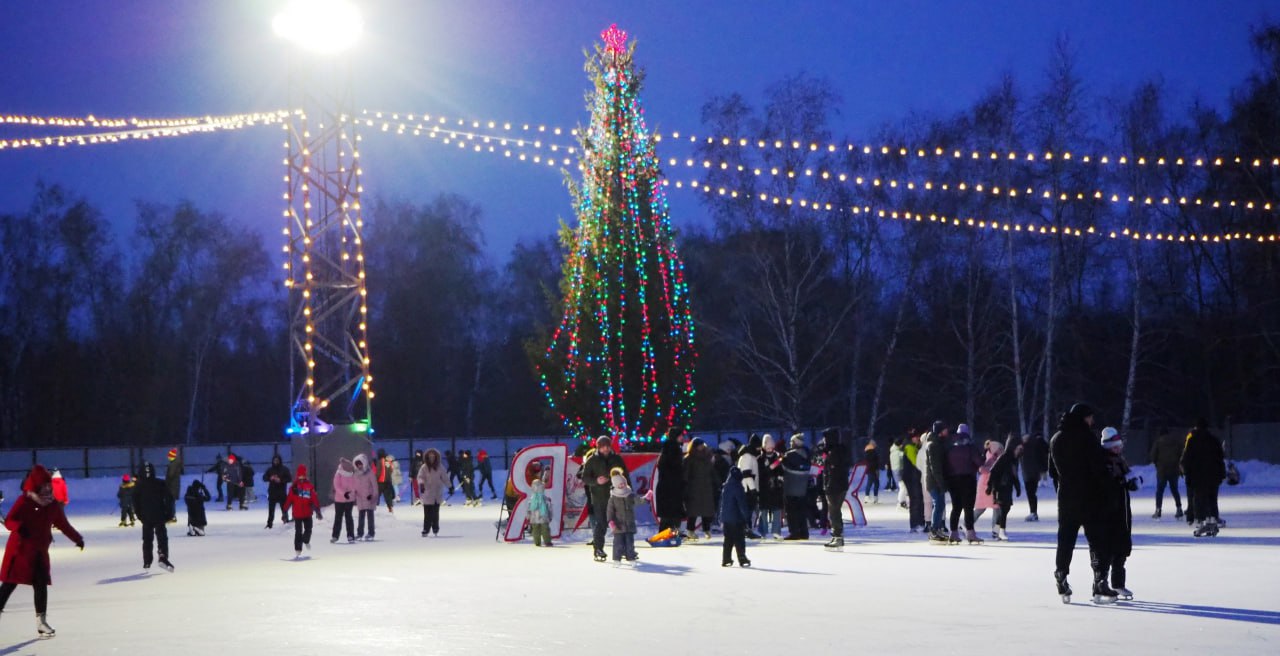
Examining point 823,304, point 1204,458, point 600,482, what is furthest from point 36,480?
point 823,304

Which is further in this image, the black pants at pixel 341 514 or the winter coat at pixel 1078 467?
the black pants at pixel 341 514

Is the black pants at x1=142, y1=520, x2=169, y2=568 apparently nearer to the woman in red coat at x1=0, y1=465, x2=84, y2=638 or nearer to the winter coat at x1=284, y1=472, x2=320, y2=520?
the winter coat at x1=284, y1=472, x2=320, y2=520

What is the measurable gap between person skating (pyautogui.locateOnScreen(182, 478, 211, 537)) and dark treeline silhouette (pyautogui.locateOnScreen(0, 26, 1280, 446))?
9.50 m

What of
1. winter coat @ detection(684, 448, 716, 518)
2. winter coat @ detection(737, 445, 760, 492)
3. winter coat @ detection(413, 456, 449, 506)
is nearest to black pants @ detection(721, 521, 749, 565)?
winter coat @ detection(737, 445, 760, 492)

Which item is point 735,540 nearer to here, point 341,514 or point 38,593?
point 38,593

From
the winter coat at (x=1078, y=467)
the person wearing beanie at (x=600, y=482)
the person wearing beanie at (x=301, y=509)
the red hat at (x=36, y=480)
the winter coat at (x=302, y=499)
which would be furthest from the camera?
the winter coat at (x=302, y=499)

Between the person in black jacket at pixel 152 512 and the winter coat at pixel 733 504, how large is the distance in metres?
7.17

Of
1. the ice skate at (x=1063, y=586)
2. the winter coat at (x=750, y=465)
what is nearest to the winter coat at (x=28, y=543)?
the ice skate at (x=1063, y=586)

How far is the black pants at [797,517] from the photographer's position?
67.3 feet

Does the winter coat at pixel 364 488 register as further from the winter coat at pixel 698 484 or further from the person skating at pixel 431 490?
the winter coat at pixel 698 484

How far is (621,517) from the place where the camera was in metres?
17.3

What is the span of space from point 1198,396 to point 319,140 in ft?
116

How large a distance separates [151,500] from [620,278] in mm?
15245

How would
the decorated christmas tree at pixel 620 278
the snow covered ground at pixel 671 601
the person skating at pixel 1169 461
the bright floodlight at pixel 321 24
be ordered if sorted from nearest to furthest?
the snow covered ground at pixel 671 601 → the person skating at pixel 1169 461 → the bright floodlight at pixel 321 24 → the decorated christmas tree at pixel 620 278
